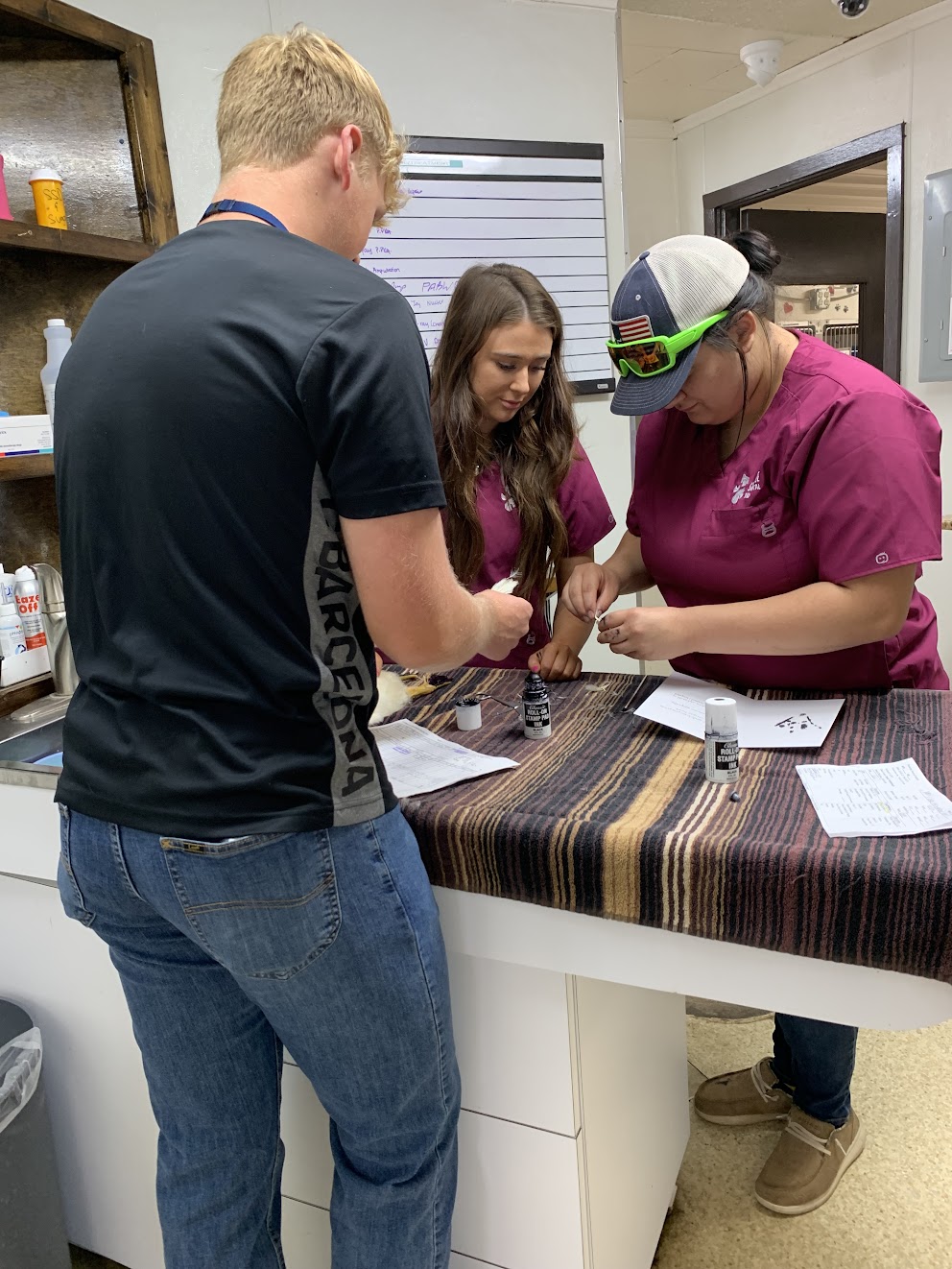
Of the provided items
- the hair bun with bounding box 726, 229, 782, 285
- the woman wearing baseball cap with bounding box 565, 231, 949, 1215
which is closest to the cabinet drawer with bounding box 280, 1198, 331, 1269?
the woman wearing baseball cap with bounding box 565, 231, 949, 1215

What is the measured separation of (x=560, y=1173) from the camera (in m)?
1.16

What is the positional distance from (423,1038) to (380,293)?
73cm

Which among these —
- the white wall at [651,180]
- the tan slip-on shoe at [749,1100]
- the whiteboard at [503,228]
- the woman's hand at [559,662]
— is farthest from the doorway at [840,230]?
the tan slip-on shoe at [749,1100]

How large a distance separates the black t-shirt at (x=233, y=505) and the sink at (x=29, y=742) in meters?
0.61

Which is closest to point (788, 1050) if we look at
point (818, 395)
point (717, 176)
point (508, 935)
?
point (508, 935)

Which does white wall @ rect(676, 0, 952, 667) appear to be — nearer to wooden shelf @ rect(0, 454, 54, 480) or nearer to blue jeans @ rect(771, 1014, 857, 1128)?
blue jeans @ rect(771, 1014, 857, 1128)

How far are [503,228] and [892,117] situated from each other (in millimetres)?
1638

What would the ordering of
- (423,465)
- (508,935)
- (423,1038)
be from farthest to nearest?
(508,935), (423,1038), (423,465)

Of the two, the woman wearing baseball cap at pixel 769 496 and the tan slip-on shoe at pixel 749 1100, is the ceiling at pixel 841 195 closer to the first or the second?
the woman wearing baseball cap at pixel 769 496

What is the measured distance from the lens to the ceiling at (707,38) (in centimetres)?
259

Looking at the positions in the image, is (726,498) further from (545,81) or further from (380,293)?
(545,81)

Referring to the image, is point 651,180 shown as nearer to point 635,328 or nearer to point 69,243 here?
point 69,243

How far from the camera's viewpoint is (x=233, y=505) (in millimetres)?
785

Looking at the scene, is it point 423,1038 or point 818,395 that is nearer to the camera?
point 423,1038
